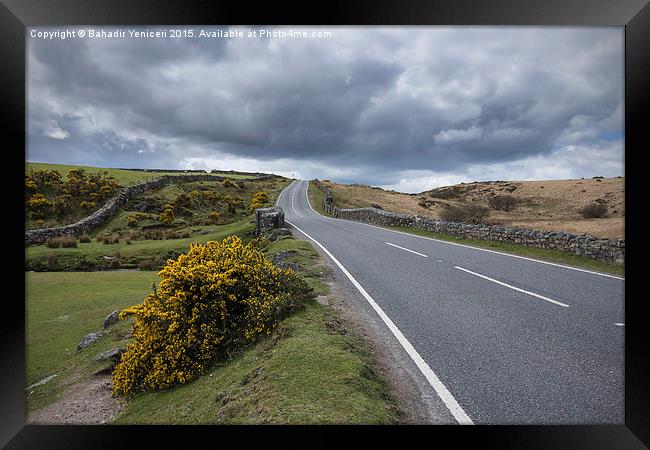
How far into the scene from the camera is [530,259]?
10.9m

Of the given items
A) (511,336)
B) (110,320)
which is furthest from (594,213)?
(110,320)

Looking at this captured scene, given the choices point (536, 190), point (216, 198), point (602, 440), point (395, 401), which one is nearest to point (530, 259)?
point (602, 440)

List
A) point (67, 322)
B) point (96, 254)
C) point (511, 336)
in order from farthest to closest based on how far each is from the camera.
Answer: point (96, 254)
point (67, 322)
point (511, 336)

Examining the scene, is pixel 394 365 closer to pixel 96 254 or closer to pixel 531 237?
pixel 531 237

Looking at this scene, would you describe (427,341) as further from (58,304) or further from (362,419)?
(58,304)

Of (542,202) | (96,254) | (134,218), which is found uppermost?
(542,202)

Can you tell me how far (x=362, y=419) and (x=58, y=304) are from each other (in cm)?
919

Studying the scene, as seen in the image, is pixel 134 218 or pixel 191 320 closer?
pixel 191 320

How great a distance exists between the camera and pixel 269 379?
3.59 metres

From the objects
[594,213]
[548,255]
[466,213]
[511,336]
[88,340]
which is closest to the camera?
[511,336]

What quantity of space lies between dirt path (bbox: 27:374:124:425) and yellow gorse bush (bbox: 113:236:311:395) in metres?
0.26

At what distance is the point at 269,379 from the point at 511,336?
128 inches

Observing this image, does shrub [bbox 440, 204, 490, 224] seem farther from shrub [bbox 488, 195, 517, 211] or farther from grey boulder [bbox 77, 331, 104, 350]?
grey boulder [bbox 77, 331, 104, 350]
